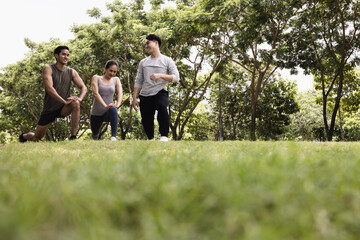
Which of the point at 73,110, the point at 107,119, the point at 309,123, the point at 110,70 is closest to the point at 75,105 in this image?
the point at 73,110

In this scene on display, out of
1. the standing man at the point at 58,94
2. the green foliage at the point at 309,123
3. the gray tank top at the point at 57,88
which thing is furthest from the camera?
the green foliage at the point at 309,123

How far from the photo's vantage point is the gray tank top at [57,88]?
27.4ft

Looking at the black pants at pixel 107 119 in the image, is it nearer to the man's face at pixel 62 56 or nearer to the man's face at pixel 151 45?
the man's face at pixel 62 56

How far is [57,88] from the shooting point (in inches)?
329

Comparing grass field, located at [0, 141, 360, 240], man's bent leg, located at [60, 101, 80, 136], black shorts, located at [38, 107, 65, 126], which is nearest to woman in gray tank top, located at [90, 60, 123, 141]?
man's bent leg, located at [60, 101, 80, 136]

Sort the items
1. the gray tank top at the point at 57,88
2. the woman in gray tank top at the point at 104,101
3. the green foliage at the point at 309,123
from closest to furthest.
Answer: the gray tank top at the point at 57,88, the woman in gray tank top at the point at 104,101, the green foliage at the point at 309,123

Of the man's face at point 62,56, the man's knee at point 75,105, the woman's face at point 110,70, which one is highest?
the man's face at point 62,56

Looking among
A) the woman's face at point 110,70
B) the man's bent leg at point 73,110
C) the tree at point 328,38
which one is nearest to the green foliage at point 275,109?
the tree at point 328,38

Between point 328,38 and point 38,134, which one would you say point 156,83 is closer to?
point 38,134

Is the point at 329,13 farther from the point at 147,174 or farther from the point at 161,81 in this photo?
the point at 147,174

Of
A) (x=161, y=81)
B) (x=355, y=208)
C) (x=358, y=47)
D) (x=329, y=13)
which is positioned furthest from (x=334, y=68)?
(x=355, y=208)

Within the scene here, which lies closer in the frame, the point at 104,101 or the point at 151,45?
the point at 151,45

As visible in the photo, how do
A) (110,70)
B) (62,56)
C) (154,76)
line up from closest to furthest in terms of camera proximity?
(154,76), (62,56), (110,70)

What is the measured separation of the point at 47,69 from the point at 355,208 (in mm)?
8300
